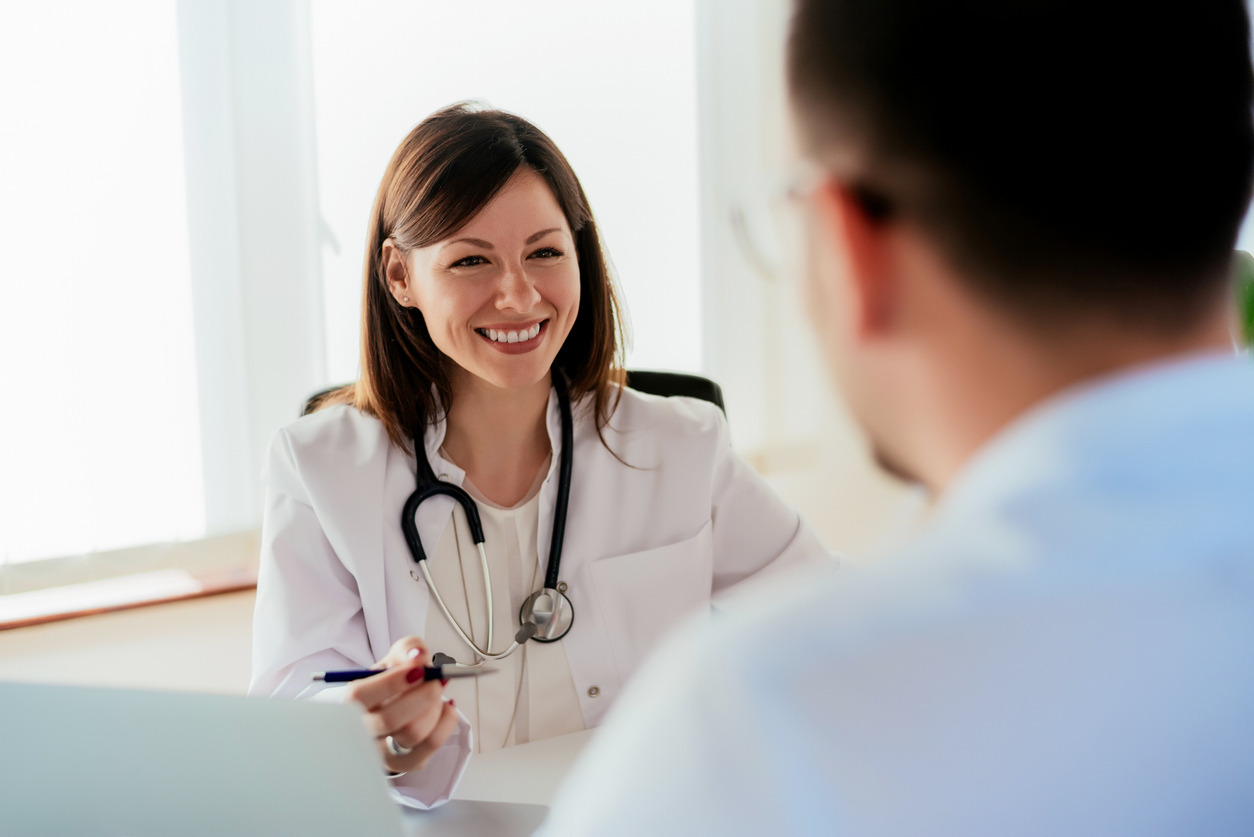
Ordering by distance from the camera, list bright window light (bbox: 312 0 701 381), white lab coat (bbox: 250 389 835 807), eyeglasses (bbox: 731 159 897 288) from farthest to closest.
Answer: bright window light (bbox: 312 0 701 381)
white lab coat (bbox: 250 389 835 807)
eyeglasses (bbox: 731 159 897 288)

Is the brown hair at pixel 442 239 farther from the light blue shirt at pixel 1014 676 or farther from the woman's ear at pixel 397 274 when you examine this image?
the light blue shirt at pixel 1014 676

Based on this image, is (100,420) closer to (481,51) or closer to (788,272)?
(481,51)

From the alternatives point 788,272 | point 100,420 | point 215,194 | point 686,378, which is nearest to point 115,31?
point 215,194

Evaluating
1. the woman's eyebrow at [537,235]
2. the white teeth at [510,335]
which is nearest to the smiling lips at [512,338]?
the white teeth at [510,335]

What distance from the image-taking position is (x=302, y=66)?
7.39 feet

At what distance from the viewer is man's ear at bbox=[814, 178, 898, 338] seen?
1.48ft

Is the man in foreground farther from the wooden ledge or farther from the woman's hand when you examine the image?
the wooden ledge

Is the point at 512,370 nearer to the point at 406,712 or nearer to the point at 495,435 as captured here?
the point at 495,435

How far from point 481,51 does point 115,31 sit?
87 centimetres

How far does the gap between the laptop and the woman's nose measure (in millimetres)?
842

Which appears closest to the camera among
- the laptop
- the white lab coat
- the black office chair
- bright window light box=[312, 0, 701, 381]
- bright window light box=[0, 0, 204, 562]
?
the laptop

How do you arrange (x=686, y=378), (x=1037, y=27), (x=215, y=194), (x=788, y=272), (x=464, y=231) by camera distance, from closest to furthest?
(x=1037, y=27)
(x=788, y=272)
(x=464, y=231)
(x=686, y=378)
(x=215, y=194)

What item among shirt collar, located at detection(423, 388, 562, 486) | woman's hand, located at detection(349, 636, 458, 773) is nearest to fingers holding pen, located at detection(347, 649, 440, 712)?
woman's hand, located at detection(349, 636, 458, 773)

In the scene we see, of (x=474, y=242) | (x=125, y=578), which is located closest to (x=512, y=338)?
(x=474, y=242)
